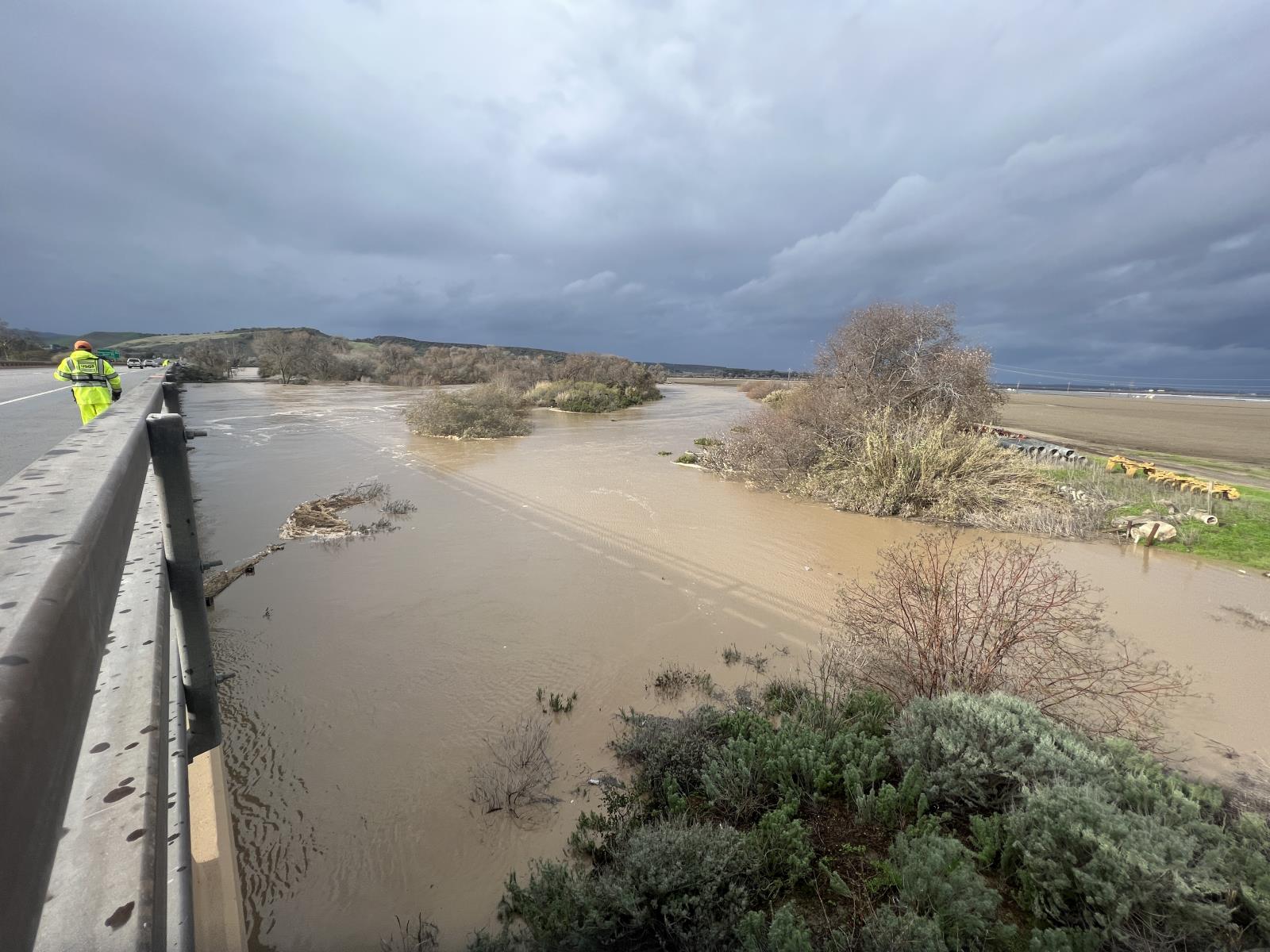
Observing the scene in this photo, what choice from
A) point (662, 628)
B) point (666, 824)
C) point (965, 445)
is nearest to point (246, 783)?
point (666, 824)

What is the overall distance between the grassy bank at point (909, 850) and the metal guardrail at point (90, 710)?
6.36ft

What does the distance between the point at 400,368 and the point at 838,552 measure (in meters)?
49.0

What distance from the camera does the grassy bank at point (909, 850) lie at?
7.92 feet

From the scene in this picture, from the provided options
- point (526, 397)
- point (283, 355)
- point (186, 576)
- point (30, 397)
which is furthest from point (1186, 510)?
point (283, 355)

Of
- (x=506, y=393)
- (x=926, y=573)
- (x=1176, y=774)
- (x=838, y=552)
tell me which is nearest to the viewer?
(x=1176, y=774)

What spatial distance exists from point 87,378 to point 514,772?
888 centimetres

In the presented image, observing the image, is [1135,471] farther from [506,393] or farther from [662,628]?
[506,393]

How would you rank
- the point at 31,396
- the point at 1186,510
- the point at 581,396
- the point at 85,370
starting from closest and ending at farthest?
the point at 85,370, the point at 1186,510, the point at 31,396, the point at 581,396

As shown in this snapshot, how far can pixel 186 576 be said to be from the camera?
8.23 ft

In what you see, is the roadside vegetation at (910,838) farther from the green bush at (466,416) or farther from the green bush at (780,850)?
the green bush at (466,416)

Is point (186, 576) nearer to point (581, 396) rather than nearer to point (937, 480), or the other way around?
point (937, 480)

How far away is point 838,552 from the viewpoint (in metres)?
8.55

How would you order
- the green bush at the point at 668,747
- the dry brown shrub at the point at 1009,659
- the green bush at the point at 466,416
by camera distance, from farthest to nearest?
the green bush at the point at 466,416, the dry brown shrub at the point at 1009,659, the green bush at the point at 668,747

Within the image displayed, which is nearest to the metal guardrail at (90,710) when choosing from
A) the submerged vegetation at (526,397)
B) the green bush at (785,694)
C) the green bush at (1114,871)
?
the green bush at (1114,871)
